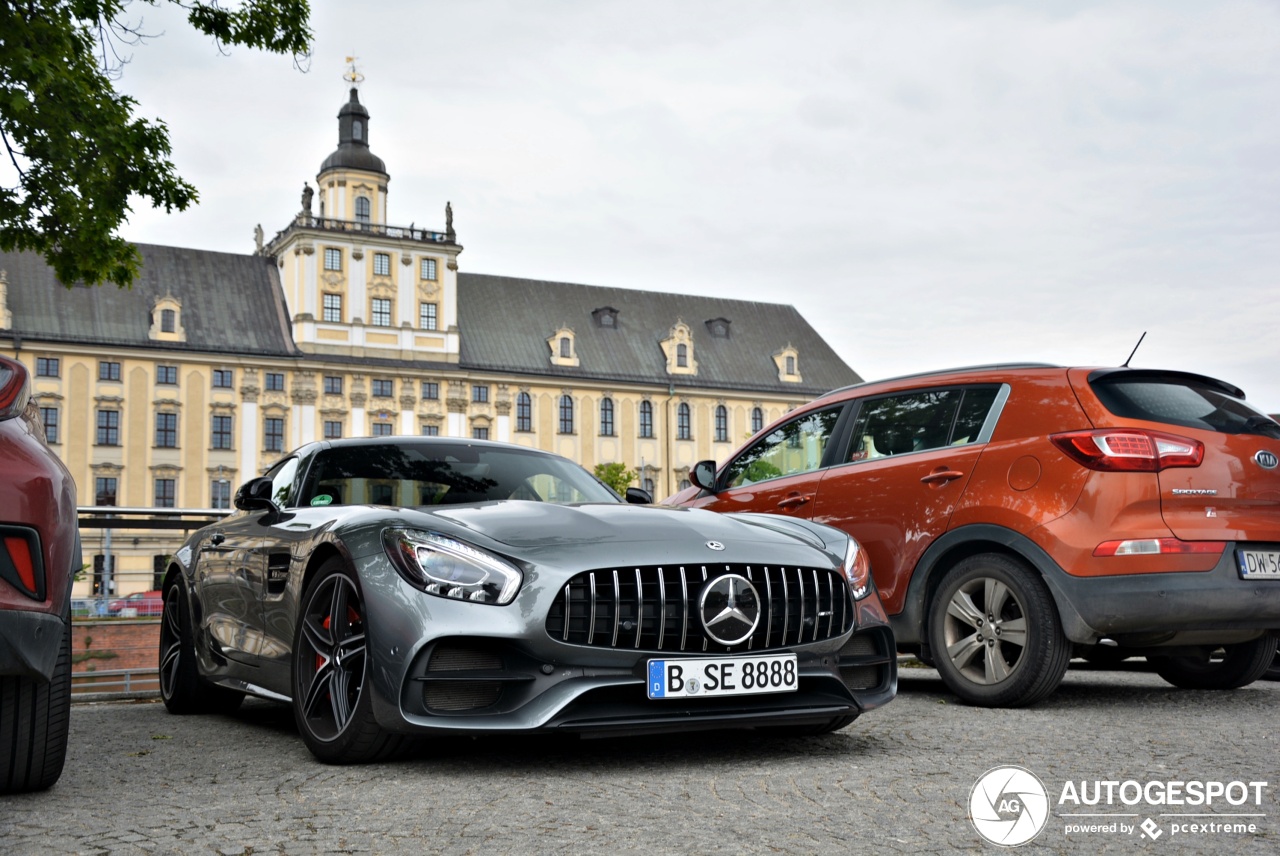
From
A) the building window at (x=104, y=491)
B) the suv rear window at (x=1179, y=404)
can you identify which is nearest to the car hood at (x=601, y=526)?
the suv rear window at (x=1179, y=404)

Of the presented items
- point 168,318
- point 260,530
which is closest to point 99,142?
point 260,530

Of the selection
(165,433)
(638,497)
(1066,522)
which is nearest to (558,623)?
(638,497)

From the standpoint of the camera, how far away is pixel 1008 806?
3.90 metres

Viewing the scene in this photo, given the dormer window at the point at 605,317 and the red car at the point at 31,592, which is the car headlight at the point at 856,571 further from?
the dormer window at the point at 605,317

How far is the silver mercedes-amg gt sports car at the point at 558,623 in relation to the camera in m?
4.46

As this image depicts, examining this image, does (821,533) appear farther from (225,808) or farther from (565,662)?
(225,808)

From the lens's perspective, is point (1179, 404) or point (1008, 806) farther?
point (1179, 404)

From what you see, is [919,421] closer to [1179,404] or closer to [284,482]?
[1179,404]

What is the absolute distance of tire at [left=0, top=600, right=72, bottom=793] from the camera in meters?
4.16

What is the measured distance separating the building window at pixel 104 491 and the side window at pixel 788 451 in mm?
62869

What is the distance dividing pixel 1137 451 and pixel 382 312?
6980 centimetres

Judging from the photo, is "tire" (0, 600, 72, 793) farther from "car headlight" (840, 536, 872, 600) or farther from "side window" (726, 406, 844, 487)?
"side window" (726, 406, 844, 487)

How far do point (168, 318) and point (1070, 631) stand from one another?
223 feet

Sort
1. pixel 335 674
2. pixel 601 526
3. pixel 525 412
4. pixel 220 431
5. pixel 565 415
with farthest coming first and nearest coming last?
pixel 565 415 → pixel 525 412 → pixel 220 431 → pixel 601 526 → pixel 335 674
